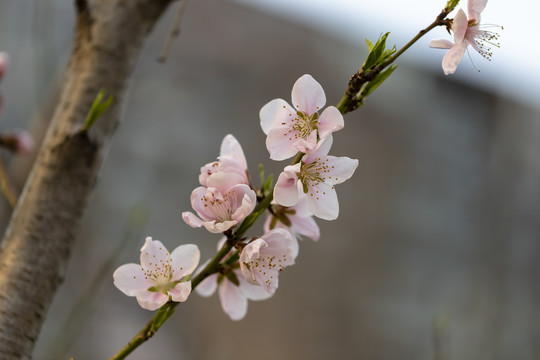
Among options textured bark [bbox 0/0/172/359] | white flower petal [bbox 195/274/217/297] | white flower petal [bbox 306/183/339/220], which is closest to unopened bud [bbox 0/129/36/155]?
textured bark [bbox 0/0/172/359]

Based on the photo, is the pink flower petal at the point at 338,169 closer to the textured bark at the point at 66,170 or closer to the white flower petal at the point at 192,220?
the white flower petal at the point at 192,220

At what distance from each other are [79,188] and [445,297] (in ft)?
9.33

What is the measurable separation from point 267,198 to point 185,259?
0.08 metres

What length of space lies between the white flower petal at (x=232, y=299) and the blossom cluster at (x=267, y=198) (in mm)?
49

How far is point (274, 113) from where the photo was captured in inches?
13.5

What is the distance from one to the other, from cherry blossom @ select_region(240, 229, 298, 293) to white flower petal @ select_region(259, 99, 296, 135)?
0.07m

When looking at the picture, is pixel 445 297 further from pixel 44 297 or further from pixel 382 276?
pixel 44 297

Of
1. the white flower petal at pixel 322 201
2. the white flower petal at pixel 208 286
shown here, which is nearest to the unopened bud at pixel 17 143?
the white flower petal at pixel 208 286

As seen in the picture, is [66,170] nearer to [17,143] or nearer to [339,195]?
[17,143]

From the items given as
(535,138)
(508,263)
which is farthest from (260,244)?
(535,138)

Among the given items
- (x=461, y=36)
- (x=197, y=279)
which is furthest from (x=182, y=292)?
Result: (x=461, y=36)

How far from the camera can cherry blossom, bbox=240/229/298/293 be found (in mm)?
301

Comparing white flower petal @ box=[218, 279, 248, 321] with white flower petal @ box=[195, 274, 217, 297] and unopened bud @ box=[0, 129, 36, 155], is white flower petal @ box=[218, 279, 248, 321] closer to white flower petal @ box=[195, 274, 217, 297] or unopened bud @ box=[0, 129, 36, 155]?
white flower petal @ box=[195, 274, 217, 297]

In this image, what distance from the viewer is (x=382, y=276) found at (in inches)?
110
